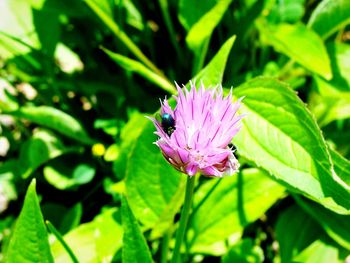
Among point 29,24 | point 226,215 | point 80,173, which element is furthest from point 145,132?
point 29,24

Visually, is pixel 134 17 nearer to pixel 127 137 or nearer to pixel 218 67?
pixel 127 137

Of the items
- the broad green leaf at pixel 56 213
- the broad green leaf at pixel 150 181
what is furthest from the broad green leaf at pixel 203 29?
the broad green leaf at pixel 56 213

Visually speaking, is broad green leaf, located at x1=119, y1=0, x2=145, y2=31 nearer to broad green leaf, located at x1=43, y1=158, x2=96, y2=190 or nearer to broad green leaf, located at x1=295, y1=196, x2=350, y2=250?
broad green leaf, located at x1=43, y1=158, x2=96, y2=190

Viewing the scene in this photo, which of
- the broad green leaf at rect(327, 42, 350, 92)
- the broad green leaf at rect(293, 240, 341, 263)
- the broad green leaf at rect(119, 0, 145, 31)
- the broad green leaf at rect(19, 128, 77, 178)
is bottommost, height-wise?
the broad green leaf at rect(293, 240, 341, 263)

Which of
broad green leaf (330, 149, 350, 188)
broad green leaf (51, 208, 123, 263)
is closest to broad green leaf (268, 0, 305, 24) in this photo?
broad green leaf (330, 149, 350, 188)

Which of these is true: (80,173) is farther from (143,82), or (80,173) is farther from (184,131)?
(184,131)

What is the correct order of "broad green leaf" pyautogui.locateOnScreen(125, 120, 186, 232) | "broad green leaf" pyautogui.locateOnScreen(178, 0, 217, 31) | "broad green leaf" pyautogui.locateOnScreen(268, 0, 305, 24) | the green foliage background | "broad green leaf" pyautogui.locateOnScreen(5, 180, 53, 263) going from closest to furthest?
"broad green leaf" pyautogui.locateOnScreen(5, 180, 53, 263), the green foliage background, "broad green leaf" pyautogui.locateOnScreen(125, 120, 186, 232), "broad green leaf" pyautogui.locateOnScreen(178, 0, 217, 31), "broad green leaf" pyautogui.locateOnScreen(268, 0, 305, 24)
